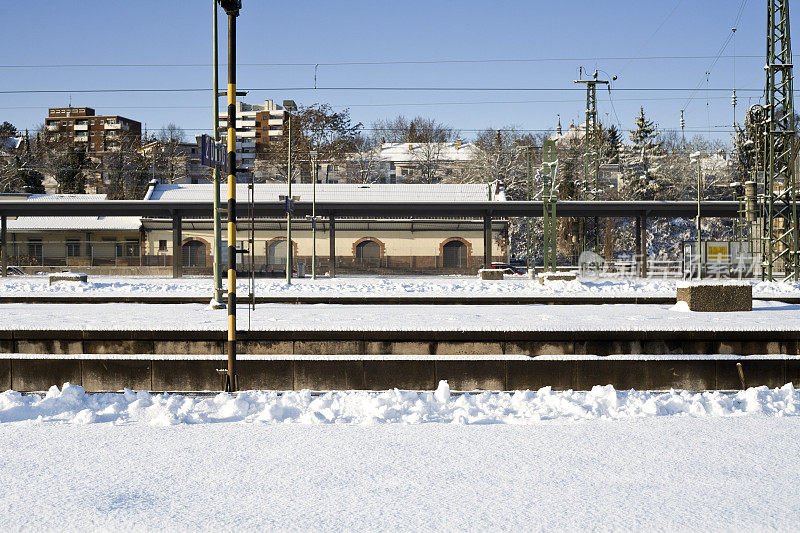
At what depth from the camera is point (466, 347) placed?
1125 centimetres

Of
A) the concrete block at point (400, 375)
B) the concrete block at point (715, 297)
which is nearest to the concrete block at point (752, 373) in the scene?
the concrete block at point (400, 375)

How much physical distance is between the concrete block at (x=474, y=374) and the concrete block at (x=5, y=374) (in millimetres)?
6165

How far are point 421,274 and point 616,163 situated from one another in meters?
58.0

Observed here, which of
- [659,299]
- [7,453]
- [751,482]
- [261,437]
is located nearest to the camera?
[751,482]

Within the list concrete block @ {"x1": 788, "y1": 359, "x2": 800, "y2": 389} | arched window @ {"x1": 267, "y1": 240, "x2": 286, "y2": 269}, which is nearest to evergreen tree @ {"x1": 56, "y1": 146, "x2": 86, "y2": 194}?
arched window @ {"x1": 267, "y1": 240, "x2": 286, "y2": 269}

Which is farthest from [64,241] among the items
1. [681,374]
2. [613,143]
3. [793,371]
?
[613,143]

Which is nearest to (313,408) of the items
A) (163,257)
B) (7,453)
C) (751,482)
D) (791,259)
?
(7,453)

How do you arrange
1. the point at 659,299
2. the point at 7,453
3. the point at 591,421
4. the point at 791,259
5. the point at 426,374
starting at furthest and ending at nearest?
the point at 791,259, the point at 659,299, the point at 426,374, the point at 591,421, the point at 7,453

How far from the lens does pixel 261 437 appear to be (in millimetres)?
6484

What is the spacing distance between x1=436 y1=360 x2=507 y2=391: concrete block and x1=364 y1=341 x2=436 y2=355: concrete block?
1.15 meters

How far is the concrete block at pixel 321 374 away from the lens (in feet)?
33.0

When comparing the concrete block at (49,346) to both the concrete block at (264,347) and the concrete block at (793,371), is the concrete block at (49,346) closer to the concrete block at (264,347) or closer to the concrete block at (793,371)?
the concrete block at (264,347)

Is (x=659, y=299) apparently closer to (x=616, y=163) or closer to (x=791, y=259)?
(x=791, y=259)

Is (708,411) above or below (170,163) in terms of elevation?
below
